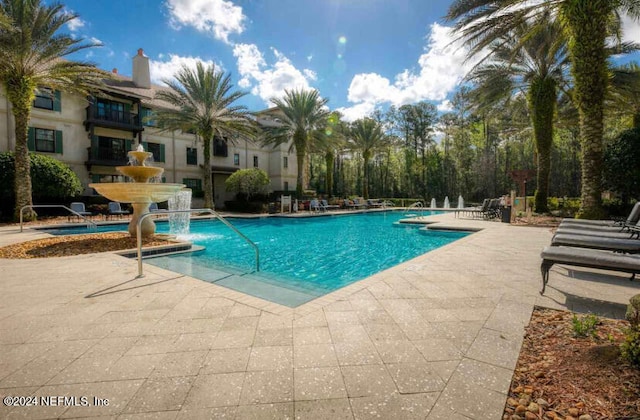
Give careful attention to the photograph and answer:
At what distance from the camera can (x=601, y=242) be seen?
4.36 m

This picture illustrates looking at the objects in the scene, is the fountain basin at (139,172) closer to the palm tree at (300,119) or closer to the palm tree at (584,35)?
the palm tree at (584,35)

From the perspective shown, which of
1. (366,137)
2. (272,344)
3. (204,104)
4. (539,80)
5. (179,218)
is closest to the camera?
(272,344)

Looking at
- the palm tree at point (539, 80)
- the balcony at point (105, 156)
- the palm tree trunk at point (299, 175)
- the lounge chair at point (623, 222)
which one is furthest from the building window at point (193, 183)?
the lounge chair at point (623, 222)

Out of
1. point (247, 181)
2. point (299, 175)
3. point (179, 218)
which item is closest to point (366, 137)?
point (299, 175)

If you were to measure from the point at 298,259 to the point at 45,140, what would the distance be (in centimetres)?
2056

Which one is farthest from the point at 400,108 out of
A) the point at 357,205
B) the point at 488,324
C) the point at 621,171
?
the point at 488,324

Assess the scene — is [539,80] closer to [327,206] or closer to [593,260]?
[327,206]

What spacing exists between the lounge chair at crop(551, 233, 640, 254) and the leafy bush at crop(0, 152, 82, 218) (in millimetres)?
19859

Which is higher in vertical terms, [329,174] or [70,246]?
[329,174]

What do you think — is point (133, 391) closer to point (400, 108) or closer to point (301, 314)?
point (301, 314)

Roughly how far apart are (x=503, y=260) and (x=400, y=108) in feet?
122

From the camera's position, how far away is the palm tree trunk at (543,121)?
14.5 meters

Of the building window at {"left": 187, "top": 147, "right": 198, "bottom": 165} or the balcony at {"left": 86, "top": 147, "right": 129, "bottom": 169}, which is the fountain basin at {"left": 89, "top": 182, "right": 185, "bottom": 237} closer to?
the balcony at {"left": 86, "top": 147, "right": 129, "bottom": 169}

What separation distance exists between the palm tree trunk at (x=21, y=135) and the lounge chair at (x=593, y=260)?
18003 millimetres
